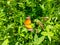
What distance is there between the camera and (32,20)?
2.66 metres

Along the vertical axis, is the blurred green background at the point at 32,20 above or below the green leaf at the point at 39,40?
above

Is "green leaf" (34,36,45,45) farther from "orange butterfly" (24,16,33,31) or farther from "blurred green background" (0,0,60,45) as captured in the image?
"orange butterfly" (24,16,33,31)

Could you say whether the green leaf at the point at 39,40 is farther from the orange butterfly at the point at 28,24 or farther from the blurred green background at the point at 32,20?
the orange butterfly at the point at 28,24

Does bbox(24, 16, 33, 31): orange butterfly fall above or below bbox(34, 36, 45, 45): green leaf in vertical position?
above

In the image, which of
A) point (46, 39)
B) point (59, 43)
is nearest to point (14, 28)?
point (46, 39)

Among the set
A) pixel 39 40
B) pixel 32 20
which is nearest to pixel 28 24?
pixel 32 20

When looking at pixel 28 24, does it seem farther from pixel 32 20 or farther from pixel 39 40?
pixel 39 40

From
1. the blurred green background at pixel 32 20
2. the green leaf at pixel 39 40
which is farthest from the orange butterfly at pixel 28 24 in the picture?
the green leaf at pixel 39 40

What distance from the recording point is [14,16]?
2.63 meters

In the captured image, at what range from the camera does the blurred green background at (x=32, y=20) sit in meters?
2.42

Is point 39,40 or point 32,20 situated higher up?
point 32,20

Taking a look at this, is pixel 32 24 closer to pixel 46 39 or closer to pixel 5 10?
pixel 46 39

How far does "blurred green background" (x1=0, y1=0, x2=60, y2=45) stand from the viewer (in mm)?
2416

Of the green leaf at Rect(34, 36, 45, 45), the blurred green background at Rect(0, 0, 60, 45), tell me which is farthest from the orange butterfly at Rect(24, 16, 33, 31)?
the green leaf at Rect(34, 36, 45, 45)
